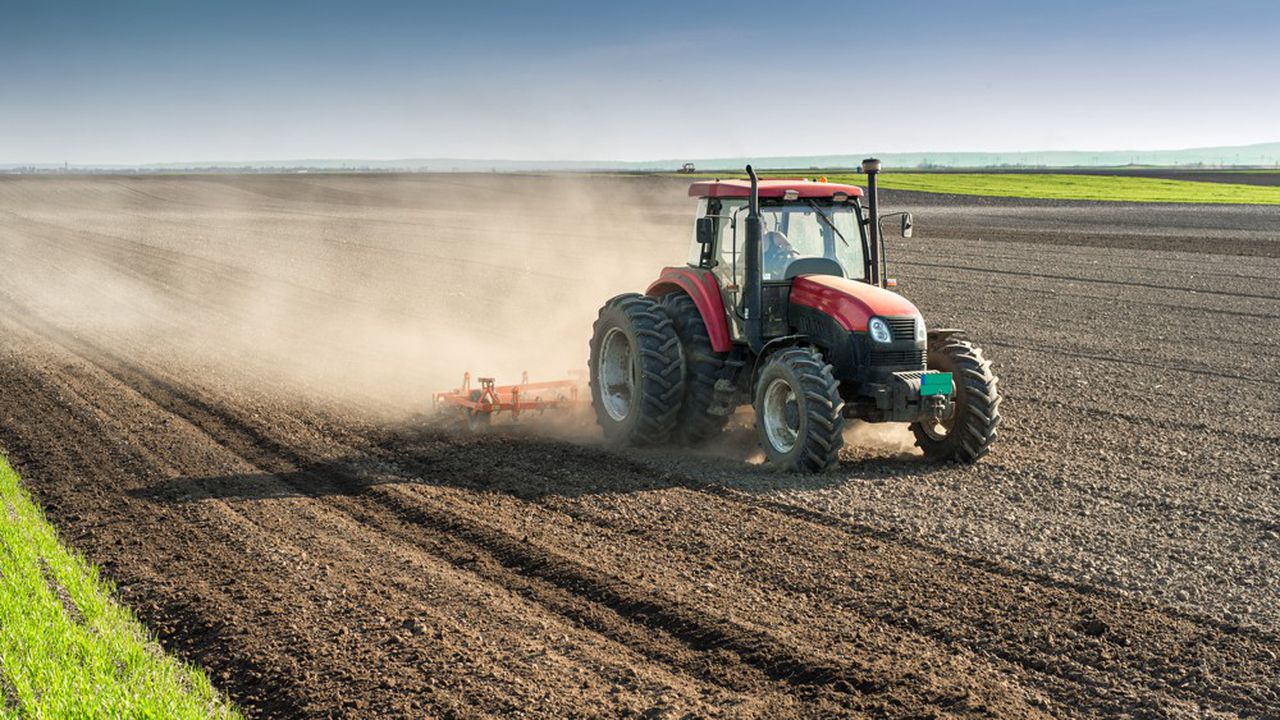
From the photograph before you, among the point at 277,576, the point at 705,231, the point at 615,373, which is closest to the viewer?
the point at 277,576

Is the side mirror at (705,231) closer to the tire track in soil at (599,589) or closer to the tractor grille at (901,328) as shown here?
the tractor grille at (901,328)

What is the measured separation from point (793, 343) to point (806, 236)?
39.8 inches

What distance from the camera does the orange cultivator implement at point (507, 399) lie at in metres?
11.8

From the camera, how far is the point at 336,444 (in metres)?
11.2

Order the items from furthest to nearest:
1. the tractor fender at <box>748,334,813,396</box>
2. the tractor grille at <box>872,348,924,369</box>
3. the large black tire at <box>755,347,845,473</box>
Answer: the tractor fender at <box>748,334,813,396</box>, the tractor grille at <box>872,348,924,369</box>, the large black tire at <box>755,347,845,473</box>

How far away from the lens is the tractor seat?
10.5 m

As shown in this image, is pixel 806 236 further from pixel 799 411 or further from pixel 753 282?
pixel 799 411

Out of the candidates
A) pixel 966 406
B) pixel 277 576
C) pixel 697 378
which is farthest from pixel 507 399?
pixel 277 576

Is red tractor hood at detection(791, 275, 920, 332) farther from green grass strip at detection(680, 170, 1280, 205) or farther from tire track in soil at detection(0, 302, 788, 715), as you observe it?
green grass strip at detection(680, 170, 1280, 205)

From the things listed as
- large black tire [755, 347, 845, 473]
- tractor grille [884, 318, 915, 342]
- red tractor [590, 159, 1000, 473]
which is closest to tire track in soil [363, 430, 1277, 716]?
large black tire [755, 347, 845, 473]

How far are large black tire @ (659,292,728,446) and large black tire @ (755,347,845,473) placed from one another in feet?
2.35

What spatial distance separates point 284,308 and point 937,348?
1525cm

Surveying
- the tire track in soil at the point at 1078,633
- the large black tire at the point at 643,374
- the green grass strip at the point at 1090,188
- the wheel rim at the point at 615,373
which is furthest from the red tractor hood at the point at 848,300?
the green grass strip at the point at 1090,188

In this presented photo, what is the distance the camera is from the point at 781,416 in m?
10.1
